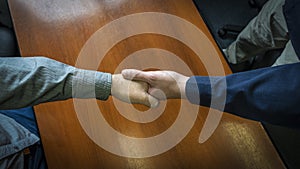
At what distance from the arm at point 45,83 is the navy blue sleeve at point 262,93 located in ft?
0.91

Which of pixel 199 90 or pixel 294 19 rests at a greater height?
pixel 294 19

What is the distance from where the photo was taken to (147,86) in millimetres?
933

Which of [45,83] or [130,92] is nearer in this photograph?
[45,83]

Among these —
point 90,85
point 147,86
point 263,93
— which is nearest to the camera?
point 263,93

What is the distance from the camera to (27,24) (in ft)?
3.42

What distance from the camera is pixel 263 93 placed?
71 cm

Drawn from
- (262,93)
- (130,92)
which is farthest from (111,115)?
(262,93)

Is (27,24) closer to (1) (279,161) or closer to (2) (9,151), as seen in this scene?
(2) (9,151)

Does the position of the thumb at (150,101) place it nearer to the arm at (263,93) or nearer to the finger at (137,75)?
the finger at (137,75)

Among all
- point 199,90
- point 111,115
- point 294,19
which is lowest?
point 111,115

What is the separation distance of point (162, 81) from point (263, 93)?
313 mm

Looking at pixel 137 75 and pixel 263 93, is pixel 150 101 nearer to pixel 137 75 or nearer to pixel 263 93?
pixel 137 75

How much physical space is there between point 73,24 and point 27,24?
0.55 ft

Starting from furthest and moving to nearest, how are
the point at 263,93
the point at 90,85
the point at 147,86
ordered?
the point at 147,86, the point at 90,85, the point at 263,93
